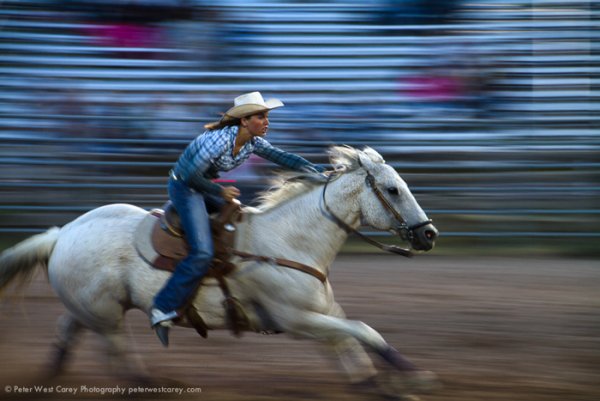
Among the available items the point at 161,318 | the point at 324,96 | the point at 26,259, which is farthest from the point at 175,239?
the point at 324,96

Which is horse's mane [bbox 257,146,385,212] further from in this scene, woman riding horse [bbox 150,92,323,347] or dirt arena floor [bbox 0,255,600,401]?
dirt arena floor [bbox 0,255,600,401]

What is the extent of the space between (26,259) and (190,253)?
106 cm

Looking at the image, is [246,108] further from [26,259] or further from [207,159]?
[26,259]

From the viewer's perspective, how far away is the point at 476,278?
7293 mm

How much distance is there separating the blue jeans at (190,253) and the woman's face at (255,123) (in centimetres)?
42

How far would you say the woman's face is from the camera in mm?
4285

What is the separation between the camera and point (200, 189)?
426 centimetres

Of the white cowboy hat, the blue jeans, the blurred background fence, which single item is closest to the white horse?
the blue jeans

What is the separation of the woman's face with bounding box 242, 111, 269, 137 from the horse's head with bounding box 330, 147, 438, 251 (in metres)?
0.51

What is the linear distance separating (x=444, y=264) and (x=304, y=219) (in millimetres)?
3857

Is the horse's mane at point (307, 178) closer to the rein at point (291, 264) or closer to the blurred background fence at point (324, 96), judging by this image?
the rein at point (291, 264)

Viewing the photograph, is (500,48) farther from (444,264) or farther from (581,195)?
(444,264)

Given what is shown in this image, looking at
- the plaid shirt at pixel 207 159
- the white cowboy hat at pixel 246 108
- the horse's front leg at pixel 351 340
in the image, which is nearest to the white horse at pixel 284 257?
the horse's front leg at pixel 351 340

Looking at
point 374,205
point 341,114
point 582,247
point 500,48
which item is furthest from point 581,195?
point 374,205
